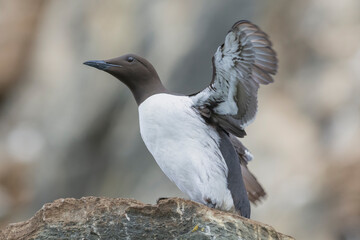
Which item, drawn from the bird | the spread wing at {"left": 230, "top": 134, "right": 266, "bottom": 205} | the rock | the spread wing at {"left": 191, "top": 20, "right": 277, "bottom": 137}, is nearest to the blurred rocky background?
the spread wing at {"left": 230, "top": 134, "right": 266, "bottom": 205}

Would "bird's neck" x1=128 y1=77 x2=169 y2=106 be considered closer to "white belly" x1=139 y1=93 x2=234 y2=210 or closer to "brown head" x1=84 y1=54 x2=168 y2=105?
"brown head" x1=84 y1=54 x2=168 y2=105

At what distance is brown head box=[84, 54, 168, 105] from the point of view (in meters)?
5.75

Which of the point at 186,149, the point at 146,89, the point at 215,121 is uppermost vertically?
the point at 146,89

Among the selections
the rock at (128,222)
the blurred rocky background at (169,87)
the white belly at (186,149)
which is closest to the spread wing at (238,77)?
the white belly at (186,149)

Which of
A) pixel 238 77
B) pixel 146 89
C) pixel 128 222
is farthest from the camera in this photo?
pixel 146 89

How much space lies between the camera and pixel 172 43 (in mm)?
12422

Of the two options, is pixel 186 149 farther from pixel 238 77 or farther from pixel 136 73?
pixel 136 73

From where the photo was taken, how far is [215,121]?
Answer: 18.4ft

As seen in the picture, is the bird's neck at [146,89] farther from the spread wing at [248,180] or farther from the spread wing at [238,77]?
the spread wing at [248,180]

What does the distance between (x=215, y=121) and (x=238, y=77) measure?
45cm

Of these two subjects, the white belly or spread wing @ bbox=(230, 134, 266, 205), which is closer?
the white belly

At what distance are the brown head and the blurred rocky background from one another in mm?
4645

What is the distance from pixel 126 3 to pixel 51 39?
1669mm

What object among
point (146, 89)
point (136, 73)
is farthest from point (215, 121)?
point (136, 73)
